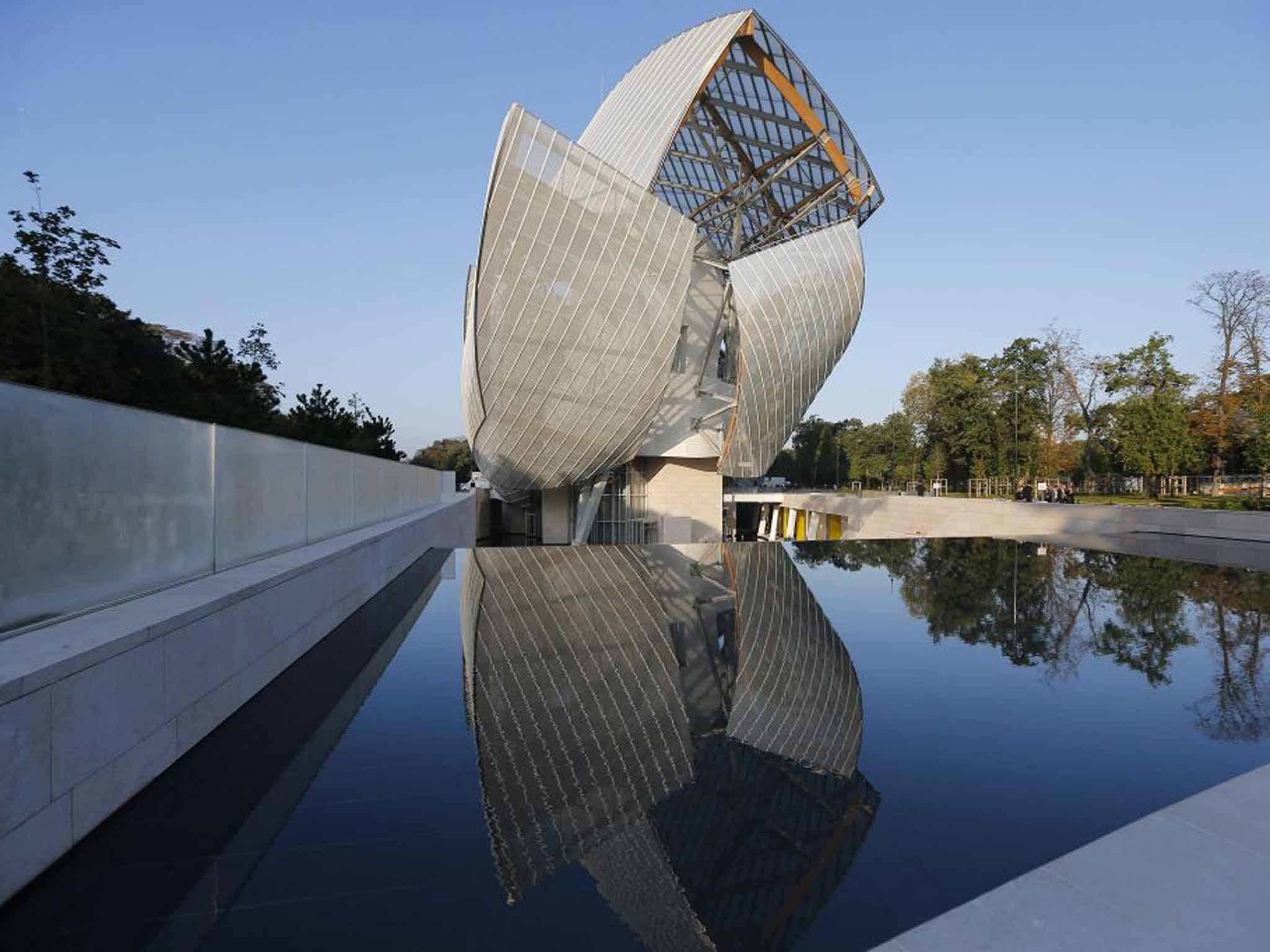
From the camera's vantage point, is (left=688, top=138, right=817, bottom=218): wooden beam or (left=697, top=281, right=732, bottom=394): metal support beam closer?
(left=688, top=138, right=817, bottom=218): wooden beam

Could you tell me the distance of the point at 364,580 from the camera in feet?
30.3

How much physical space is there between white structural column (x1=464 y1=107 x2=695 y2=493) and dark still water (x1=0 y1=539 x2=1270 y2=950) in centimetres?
1200

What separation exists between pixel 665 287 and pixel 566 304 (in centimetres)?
324

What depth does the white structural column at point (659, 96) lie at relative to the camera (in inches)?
863

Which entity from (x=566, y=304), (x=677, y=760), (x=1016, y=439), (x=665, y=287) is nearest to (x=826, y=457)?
(x=1016, y=439)

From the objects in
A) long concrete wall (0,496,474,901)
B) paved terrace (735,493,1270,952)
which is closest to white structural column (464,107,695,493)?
long concrete wall (0,496,474,901)

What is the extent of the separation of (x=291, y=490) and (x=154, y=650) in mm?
4222

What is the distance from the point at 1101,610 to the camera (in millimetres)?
9711

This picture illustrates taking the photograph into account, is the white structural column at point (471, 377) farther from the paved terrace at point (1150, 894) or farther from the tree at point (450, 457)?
the tree at point (450, 457)

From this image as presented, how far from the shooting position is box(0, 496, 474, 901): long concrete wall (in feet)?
8.98

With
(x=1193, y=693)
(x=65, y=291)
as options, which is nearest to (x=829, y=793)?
(x=1193, y=693)

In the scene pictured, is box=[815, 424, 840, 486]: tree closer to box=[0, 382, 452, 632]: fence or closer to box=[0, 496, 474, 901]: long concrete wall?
box=[0, 382, 452, 632]: fence

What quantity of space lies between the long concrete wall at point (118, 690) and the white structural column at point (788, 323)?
2172 cm

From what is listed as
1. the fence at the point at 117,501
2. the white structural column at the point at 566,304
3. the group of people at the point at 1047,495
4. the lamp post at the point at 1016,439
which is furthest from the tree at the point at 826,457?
the fence at the point at 117,501
